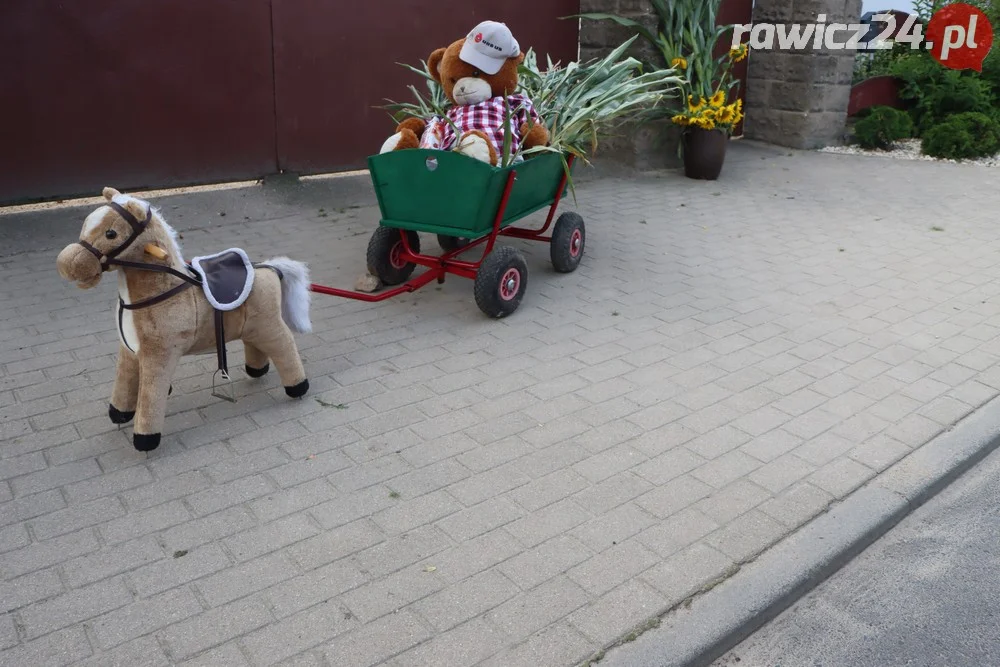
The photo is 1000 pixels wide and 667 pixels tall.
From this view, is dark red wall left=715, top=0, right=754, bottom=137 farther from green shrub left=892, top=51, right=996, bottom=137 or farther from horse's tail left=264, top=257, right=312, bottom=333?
horse's tail left=264, top=257, right=312, bottom=333

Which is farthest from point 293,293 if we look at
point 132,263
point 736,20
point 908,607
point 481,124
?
point 736,20

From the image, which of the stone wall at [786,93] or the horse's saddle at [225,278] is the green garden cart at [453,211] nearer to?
the horse's saddle at [225,278]

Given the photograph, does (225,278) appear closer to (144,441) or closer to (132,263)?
(132,263)

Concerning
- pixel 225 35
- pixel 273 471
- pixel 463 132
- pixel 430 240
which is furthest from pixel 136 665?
pixel 225 35

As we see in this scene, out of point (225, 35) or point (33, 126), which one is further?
point (225, 35)

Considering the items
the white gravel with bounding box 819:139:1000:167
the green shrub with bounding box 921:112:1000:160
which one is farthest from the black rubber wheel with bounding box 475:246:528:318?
the green shrub with bounding box 921:112:1000:160

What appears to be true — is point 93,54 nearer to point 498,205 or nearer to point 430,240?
point 430,240

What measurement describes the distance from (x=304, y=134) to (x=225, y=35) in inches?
40.9

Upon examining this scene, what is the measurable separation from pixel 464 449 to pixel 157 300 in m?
1.38

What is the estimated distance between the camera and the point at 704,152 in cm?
899

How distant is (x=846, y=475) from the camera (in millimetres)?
3650

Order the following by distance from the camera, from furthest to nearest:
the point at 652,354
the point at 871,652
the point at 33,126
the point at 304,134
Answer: the point at 304,134 → the point at 33,126 → the point at 652,354 → the point at 871,652

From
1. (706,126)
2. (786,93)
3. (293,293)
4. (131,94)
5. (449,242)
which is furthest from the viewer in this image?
(786,93)

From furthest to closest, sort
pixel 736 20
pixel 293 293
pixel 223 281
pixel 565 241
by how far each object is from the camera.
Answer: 1. pixel 736 20
2. pixel 565 241
3. pixel 293 293
4. pixel 223 281
